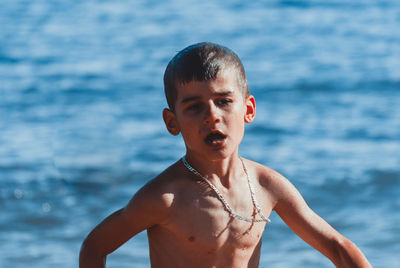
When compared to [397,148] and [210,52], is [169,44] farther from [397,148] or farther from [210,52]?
[210,52]

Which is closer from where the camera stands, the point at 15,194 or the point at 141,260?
the point at 141,260

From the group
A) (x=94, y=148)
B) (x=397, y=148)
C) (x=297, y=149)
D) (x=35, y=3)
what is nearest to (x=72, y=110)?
(x=94, y=148)

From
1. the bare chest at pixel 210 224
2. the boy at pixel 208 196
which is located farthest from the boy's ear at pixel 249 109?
the bare chest at pixel 210 224

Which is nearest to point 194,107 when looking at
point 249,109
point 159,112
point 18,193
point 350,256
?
point 249,109

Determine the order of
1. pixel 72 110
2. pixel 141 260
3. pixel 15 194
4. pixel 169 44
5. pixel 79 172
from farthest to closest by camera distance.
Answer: pixel 169 44
pixel 72 110
pixel 79 172
pixel 15 194
pixel 141 260

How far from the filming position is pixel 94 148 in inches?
269

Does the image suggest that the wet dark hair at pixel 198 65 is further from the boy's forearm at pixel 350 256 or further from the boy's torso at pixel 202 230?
the boy's forearm at pixel 350 256

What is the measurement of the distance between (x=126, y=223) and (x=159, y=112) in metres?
5.54

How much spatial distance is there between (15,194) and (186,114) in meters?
3.83

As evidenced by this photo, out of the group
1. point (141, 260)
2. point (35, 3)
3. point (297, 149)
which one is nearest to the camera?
point (141, 260)

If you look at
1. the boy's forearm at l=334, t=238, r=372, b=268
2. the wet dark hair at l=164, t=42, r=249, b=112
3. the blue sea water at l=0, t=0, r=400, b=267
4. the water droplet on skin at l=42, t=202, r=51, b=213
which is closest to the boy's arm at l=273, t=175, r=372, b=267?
the boy's forearm at l=334, t=238, r=372, b=268

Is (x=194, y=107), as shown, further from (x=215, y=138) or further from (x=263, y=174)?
(x=263, y=174)

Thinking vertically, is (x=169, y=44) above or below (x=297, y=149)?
above

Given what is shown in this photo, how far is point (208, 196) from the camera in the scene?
2.29 m
